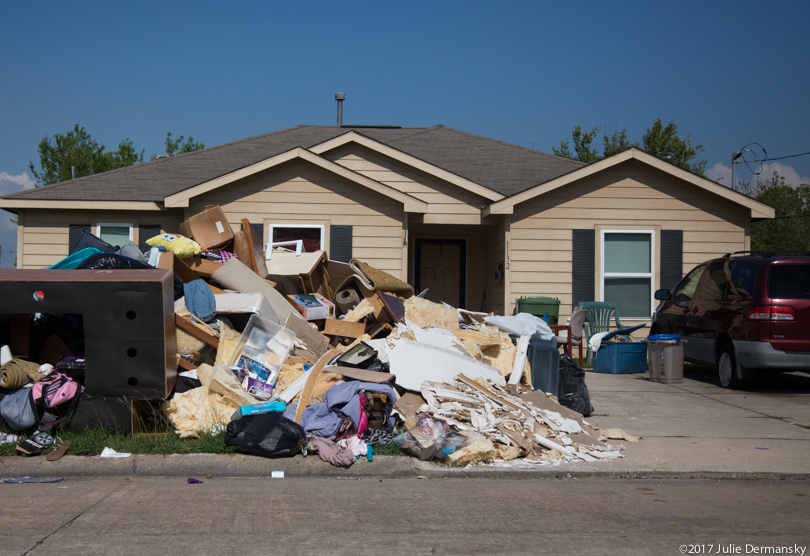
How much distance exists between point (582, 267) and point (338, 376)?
23.1 feet

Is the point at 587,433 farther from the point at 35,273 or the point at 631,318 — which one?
the point at 631,318

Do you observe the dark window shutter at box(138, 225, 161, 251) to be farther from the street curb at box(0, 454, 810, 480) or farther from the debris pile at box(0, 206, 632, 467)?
the street curb at box(0, 454, 810, 480)

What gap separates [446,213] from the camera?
42.6 feet

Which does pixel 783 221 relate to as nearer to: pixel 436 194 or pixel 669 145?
pixel 669 145

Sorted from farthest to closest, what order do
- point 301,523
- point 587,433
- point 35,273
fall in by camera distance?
point 587,433, point 35,273, point 301,523

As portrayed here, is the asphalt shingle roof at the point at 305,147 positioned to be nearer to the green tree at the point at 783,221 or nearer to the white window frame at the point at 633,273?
the white window frame at the point at 633,273

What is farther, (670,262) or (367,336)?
(670,262)

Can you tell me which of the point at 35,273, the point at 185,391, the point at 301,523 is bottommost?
the point at 301,523

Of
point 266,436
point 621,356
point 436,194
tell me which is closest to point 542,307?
point 621,356

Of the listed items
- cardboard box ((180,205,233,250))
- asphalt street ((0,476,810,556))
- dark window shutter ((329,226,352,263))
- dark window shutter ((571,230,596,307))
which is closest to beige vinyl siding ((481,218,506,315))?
dark window shutter ((571,230,596,307))

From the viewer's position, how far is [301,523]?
416cm

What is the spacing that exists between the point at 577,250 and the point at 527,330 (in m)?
4.18

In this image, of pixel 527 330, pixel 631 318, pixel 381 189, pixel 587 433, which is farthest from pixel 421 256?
pixel 587 433

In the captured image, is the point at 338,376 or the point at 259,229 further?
the point at 259,229
